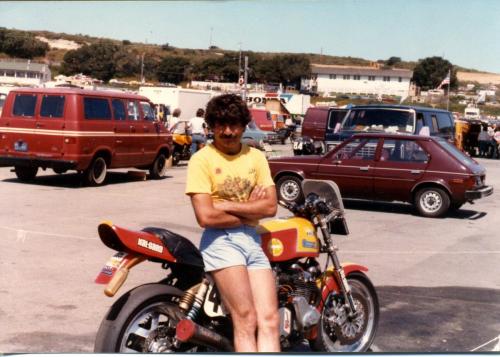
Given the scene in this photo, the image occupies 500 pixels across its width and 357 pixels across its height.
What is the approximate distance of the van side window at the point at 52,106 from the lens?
15.4m

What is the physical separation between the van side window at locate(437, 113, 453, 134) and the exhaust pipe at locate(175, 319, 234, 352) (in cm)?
1704

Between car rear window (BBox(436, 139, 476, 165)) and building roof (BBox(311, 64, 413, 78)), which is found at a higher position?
building roof (BBox(311, 64, 413, 78))

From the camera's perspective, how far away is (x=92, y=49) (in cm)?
7088

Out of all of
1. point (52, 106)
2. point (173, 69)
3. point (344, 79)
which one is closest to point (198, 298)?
point (52, 106)

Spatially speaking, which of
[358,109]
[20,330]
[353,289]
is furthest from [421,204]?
[20,330]

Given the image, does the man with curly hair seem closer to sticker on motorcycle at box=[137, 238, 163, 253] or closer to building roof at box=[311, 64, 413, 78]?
sticker on motorcycle at box=[137, 238, 163, 253]

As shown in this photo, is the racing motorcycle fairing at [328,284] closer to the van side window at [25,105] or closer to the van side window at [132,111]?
the van side window at [25,105]

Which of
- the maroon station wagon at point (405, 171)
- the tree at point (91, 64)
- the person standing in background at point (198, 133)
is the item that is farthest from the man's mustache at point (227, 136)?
the tree at point (91, 64)

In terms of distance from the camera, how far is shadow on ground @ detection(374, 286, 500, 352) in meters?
5.93

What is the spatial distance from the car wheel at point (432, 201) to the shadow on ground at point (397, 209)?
1.15ft

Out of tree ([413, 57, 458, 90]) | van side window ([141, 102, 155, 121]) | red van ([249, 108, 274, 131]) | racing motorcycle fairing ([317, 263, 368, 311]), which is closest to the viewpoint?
racing motorcycle fairing ([317, 263, 368, 311])

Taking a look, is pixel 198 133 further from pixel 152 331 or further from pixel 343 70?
pixel 343 70

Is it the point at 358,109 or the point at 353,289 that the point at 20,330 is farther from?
the point at 358,109

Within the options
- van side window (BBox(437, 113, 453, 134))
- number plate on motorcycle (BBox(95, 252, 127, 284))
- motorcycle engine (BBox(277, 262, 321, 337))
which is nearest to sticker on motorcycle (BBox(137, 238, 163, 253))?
number plate on motorcycle (BBox(95, 252, 127, 284))
